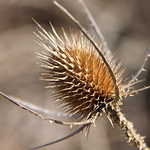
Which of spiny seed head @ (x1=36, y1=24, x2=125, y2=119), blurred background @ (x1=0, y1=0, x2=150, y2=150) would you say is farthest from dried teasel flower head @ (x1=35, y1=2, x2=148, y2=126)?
blurred background @ (x1=0, y1=0, x2=150, y2=150)

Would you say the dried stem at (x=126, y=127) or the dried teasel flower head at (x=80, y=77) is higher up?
the dried teasel flower head at (x=80, y=77)

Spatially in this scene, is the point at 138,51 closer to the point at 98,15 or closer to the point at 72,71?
the point at 98,15

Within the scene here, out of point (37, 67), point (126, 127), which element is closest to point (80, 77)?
point (126, 127)

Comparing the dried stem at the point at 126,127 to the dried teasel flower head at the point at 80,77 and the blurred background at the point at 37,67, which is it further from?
the blurred background at the point at 37,67

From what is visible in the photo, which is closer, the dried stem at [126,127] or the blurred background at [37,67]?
the dried stem at [126,127]

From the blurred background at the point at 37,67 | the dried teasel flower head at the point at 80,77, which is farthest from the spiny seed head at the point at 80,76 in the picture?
the blurred background at the point at 37,67

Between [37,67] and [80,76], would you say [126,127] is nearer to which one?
[80,76]

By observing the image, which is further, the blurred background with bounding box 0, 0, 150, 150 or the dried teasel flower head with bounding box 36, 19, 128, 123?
the blurred background with bounding box 0, 0, 150, 150

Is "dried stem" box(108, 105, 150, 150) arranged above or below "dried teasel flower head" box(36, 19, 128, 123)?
below

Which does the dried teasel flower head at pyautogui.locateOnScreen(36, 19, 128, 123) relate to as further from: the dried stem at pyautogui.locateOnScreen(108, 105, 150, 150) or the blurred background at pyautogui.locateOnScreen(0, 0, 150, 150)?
the blurred background at pyautogui.locateOnScreen(0, 0, 150, 150)
